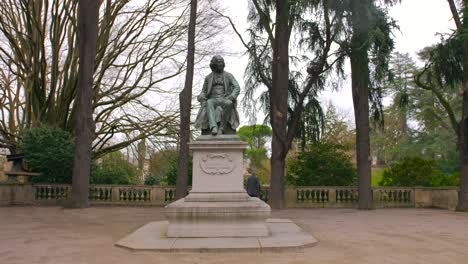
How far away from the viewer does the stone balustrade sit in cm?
1870

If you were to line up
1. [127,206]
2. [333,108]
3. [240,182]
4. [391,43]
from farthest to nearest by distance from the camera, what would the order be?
[333,108] → [127,206] → [391,43] → [240,182]

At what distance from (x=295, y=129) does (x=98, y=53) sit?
11714mm

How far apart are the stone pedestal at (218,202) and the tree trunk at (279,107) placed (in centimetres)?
811

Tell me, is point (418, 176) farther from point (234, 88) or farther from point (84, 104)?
point (84, 104)

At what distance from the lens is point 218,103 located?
9.45 meters

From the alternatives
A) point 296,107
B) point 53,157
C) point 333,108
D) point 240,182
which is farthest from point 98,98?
→ point 333,108

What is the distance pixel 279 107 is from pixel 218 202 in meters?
9.39

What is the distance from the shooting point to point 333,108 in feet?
121

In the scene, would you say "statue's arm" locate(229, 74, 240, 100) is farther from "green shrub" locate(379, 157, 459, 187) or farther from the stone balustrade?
"green shrub" locate(379, 157, 459, 187)

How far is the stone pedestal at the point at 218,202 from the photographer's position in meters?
8.14

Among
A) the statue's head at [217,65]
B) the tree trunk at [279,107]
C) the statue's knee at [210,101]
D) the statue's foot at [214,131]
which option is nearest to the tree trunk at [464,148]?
the tree trunk at [279,107]

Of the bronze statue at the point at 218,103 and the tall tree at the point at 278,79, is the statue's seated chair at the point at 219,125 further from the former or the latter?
the tall tree at the point at 278,79

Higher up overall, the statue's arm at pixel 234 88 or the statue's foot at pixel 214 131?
the statue's arm at pixel 234 88

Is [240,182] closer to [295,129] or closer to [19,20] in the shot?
[295,129]
